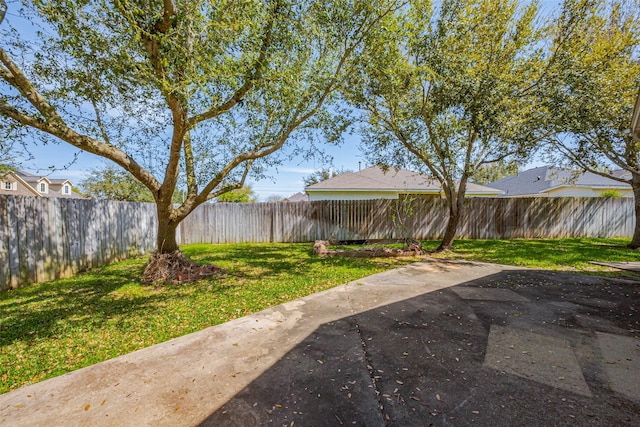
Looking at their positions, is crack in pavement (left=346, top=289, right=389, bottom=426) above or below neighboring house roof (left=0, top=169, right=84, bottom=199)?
below

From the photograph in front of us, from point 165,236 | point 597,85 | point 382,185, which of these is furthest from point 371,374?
point 382,185

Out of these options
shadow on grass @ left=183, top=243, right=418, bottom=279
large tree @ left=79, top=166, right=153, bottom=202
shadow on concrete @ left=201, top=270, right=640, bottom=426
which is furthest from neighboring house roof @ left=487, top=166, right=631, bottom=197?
large tree @ left=79, top=166, right=153, bottom=202

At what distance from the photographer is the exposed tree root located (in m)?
5.74

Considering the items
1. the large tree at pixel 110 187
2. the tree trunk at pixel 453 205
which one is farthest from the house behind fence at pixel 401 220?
the large tree at pixel 110 187

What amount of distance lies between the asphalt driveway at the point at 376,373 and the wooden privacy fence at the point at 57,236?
421 centimetres

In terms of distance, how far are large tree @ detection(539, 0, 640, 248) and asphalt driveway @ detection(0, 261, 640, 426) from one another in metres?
5.10

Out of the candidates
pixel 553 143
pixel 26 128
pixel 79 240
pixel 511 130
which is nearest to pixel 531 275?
pixel 511 130

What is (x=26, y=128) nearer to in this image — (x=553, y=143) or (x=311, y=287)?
(x=311, y=287)

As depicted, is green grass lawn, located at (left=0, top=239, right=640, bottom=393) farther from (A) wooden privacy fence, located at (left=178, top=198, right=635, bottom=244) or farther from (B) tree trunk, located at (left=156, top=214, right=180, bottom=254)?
(A) wooden privacy fence, located at (left=178, top=198, right=635, bottom=244)

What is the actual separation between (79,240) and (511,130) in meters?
10.6

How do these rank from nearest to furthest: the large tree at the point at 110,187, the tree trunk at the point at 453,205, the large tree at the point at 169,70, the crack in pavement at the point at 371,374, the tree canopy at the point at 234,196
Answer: the crack in pavement at the point at 371,374 → the large tree at the point at 169,70 → the tree trunk at the point at 453,205 → the large tree at the point at 110,187 → the tree canopy at the point at 234,196

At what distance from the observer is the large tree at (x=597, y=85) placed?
6.86 metres

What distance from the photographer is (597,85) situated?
22.6 ft

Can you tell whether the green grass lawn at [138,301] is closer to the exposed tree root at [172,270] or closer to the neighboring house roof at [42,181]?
the exposed tree root at [172,270]
